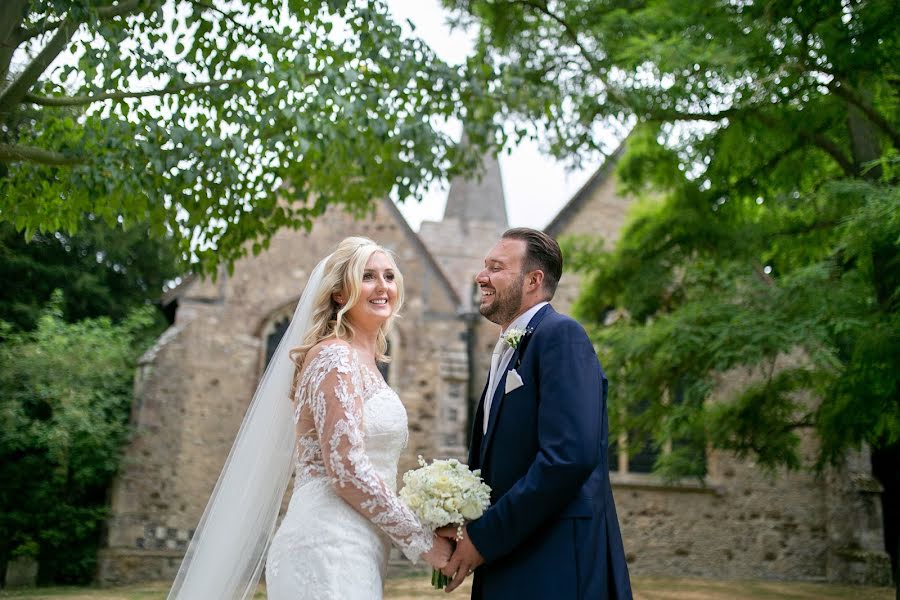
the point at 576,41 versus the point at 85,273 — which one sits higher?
the point at 576,41

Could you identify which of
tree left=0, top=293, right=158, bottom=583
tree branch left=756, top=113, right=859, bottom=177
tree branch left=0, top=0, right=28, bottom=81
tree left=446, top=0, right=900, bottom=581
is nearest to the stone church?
tree left=0, top=293, right=158, bottom=583

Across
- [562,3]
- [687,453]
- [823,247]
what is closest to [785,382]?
[687,453]

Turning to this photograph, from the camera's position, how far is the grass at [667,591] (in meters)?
10.7

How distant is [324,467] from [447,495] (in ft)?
1.64

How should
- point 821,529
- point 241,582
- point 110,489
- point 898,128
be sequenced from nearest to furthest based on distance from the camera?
point 241,582 < point 898,128 < point 110,489 < point 821,529

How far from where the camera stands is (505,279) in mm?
3072

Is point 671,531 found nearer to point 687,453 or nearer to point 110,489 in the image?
point 687,453

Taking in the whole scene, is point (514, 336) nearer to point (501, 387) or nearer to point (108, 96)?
point (501, 387)

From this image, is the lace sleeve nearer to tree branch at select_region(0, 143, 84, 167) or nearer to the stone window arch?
tree branch at select_region(0, 143, 84, 167)

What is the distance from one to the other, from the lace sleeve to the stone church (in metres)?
10.1

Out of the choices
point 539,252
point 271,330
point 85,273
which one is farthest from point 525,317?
point 85,273

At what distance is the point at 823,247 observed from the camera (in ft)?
31.6

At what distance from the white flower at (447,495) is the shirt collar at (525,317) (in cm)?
56

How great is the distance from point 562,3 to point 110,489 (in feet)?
33.3
